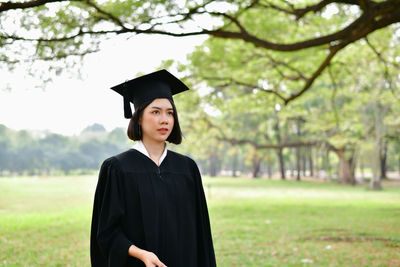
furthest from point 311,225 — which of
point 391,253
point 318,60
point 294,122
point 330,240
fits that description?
point 294,122

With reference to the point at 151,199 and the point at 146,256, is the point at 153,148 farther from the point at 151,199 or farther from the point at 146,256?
the point at 146,256

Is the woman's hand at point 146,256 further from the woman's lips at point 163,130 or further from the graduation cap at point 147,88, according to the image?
the graduation cap at point 147,88

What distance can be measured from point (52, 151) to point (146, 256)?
1843 inches

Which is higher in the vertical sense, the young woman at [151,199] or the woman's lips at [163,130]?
the woman's lips at [163,130]

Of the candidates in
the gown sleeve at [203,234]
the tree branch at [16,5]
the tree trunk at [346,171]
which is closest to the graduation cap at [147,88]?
the gown sleeve at [203,234]

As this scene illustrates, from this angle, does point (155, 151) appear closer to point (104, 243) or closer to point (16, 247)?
point (104, 243)

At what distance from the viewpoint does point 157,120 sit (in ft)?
8.18

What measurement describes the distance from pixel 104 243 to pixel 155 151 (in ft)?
2.04

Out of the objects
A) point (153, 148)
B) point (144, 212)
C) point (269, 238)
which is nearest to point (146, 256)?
point (144, 212)

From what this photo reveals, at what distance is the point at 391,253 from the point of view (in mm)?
7109

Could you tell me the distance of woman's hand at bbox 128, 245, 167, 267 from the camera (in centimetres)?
218

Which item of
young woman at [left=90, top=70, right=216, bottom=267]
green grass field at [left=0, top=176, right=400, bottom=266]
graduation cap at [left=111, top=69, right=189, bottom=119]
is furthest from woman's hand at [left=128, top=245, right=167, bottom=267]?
green grass field at [left=0, top=176, right=400, bottom=266]

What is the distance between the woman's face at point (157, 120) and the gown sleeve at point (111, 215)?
0.88ft

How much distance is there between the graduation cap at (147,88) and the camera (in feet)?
8.57
